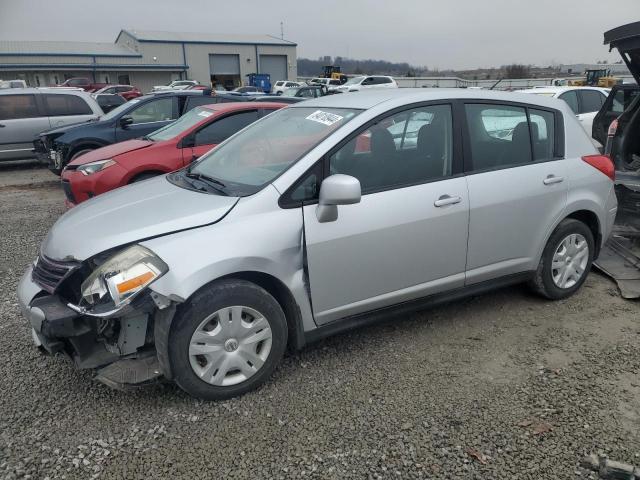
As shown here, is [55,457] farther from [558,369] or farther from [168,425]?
[558,369]

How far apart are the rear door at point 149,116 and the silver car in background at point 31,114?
118 inches

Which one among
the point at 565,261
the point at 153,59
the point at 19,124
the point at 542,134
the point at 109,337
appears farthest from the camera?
the point at 153,59

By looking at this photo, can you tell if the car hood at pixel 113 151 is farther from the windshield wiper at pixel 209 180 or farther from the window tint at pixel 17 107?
the window tint at pixel 17 107

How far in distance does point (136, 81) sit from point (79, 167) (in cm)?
4830

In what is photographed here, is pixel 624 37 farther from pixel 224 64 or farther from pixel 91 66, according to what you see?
pixel 224 64

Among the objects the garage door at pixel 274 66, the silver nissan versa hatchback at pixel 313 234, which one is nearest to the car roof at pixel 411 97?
the silver nissan versa hatchback at pixel 313 234

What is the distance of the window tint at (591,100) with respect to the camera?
10.1m

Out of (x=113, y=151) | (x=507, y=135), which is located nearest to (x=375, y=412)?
(x=507, y=135)

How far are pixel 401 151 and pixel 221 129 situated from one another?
3.94 m

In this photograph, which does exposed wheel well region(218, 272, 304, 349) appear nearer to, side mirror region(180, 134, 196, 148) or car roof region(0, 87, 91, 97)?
side mirror region(180, 134, 196, 148)

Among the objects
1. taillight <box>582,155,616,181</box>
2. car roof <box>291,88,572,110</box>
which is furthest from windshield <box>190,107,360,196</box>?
taillight <box>582,155,616,181</box>

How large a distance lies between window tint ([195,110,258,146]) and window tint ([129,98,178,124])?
9.17 feet

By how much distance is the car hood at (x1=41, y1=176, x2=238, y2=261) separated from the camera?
2.81m

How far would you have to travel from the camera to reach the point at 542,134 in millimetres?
3961
